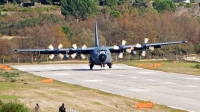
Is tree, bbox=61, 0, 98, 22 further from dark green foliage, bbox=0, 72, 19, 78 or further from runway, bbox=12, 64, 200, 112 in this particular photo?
dark green foliage, bbox=0, 72, 19, 78

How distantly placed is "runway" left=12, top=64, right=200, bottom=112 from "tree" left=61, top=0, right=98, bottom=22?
310 ft

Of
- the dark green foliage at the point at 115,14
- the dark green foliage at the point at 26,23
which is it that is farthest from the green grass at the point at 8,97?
the dark green foliage at the point at 115,14

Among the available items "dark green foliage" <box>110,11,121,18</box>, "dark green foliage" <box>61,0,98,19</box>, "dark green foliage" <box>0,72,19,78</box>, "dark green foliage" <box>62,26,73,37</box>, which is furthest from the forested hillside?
"dark green foliage" <box>0,72,19,78</box>

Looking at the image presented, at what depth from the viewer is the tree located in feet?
639

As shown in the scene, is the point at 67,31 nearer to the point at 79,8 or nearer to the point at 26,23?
the point at 26,23

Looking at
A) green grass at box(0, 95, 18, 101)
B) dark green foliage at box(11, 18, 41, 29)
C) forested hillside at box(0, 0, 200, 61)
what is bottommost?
green grass at box(0, 95, 18, 101)

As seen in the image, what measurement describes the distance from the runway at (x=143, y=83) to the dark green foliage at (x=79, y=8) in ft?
310

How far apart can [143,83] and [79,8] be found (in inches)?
4896

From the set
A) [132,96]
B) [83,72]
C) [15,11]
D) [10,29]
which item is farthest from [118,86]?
[15,11]

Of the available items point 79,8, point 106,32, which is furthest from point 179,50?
point 79,8

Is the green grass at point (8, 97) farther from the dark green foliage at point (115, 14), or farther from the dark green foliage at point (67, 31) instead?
the dark green foliage at point (115, 14)

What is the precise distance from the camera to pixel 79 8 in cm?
19612

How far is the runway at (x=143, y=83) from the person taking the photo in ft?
191

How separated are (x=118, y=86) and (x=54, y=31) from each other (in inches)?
2934
